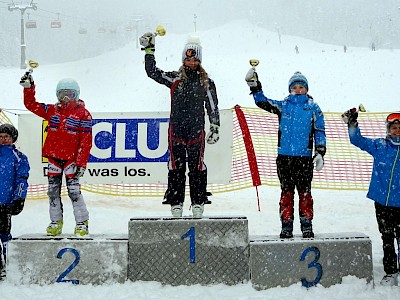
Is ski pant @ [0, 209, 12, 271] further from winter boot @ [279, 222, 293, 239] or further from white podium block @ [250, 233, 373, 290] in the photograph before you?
winter boot @ [279, 222, 293, 239]

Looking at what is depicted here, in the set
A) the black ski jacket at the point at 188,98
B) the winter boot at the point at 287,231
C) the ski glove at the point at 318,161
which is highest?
the black ski jacket at the point at 188,98

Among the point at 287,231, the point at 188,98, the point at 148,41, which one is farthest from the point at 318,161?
the point at 148,41

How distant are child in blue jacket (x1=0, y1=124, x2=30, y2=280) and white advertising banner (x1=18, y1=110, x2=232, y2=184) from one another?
279 cm

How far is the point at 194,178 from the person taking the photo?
4613 mm

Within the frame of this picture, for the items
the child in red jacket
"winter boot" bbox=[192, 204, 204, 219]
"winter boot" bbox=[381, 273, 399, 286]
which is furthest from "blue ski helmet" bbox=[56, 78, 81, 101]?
"winter boot" bbox=[381, 273, 399, 286]

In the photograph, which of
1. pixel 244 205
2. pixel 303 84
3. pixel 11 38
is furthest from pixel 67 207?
pixel 11 38

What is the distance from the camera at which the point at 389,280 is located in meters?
4.10

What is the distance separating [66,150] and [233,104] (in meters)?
24.0

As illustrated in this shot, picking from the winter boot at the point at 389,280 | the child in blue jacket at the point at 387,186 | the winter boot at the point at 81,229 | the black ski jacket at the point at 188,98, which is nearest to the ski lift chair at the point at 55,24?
the black ski jacket at the point at 188,98

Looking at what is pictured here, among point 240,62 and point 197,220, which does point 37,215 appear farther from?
point 240,62

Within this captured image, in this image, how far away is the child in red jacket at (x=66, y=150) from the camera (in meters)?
4.62

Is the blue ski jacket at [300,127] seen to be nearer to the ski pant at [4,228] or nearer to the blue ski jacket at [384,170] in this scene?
the blue ski jacket at [384,170]

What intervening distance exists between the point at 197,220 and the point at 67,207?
4069 mm

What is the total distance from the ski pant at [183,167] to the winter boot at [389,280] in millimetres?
1880
